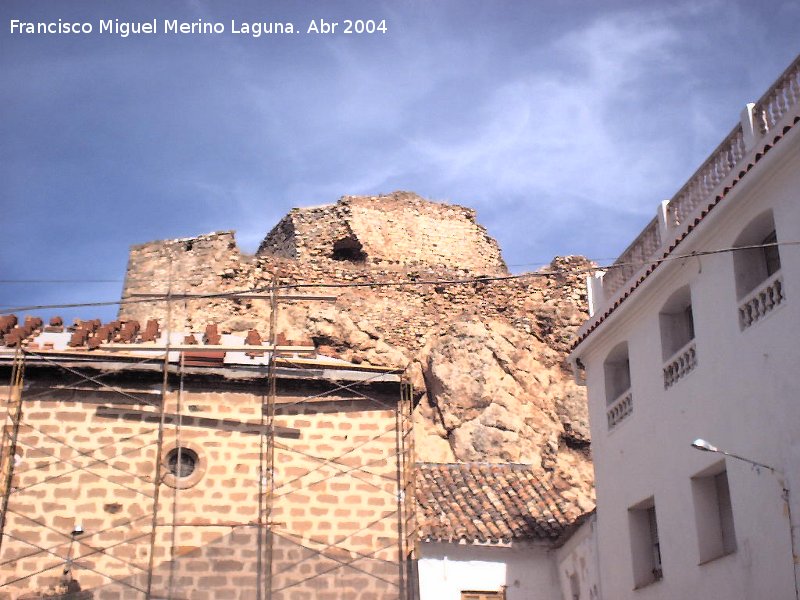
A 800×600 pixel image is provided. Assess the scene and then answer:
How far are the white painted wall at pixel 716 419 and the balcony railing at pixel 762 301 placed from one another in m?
0.12

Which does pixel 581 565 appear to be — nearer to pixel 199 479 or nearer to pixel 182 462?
pixel 199 479

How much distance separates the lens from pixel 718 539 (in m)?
14.1

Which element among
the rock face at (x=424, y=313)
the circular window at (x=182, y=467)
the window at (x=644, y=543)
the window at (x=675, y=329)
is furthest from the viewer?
the rock face at (x=424, y=313)

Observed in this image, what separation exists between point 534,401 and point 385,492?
15.6m

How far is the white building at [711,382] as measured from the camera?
12.5 meters

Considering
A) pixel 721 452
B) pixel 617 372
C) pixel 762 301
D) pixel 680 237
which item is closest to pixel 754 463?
pixel 721 452

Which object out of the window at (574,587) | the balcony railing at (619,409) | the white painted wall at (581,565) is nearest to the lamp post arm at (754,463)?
the balcony railing at (619,409)

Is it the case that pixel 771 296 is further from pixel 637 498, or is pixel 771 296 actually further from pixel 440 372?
pixel 440 372

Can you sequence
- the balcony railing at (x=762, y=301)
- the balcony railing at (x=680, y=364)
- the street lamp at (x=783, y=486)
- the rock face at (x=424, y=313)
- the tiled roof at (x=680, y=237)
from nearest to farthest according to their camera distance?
the street lamp at (x=783, y=486)
the tiled roof at (x=680, y=237)
the balcony railing at (x=762, y=301)
the balcony railing at (x=680, y=364)
the rock face at (x=424, y=313)

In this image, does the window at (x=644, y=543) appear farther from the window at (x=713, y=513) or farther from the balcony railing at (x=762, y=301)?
the balcony railing at (x=762, y=301)

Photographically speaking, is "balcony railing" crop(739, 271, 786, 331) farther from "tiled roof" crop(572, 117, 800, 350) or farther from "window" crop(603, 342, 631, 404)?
"window" crop(603, 342, 631, 404)

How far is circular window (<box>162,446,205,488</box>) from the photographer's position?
45.9 feet

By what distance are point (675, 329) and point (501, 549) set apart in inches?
209

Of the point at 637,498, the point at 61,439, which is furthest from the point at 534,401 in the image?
the point at 61,439
